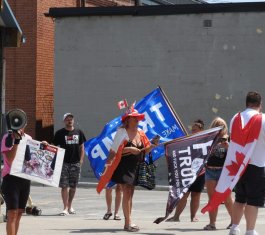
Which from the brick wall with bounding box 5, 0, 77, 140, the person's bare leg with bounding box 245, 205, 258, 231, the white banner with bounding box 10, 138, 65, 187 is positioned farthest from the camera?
the brick wall with bounding box 5, 0, 77, 140

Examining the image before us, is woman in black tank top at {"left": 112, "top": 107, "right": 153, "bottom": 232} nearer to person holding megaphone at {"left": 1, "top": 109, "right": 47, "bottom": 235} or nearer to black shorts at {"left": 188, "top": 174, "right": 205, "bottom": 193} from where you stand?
black shorts at {"left": 188, "top": 174, "right": 205, "bottom": 193}

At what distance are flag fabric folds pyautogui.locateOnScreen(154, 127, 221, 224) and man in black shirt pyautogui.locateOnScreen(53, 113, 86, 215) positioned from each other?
12.6 ft

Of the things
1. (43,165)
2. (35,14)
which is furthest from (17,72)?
(43,165)

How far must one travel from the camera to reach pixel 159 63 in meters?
26.2

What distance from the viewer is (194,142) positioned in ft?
43.4

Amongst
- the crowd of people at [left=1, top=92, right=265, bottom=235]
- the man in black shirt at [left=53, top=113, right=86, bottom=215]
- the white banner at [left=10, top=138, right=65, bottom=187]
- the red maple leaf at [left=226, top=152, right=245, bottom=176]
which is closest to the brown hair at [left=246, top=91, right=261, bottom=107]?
the crowd of people at [left=1, top=92, right=265, bottom=235]

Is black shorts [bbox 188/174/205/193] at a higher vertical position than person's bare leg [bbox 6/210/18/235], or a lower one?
lower

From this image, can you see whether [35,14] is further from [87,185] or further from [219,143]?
[219,143]

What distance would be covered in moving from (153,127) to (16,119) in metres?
5.26

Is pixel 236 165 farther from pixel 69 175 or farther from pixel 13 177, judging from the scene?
pixel 69 175

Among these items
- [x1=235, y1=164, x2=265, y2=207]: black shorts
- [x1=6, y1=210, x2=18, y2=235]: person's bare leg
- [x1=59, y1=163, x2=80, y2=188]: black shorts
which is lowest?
[x1=59, y1=163, x2=80, y2=188]: black shorts

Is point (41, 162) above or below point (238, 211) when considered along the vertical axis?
above

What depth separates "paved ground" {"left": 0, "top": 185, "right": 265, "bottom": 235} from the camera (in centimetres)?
1306

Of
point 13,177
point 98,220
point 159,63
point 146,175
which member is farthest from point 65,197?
point 159,63
